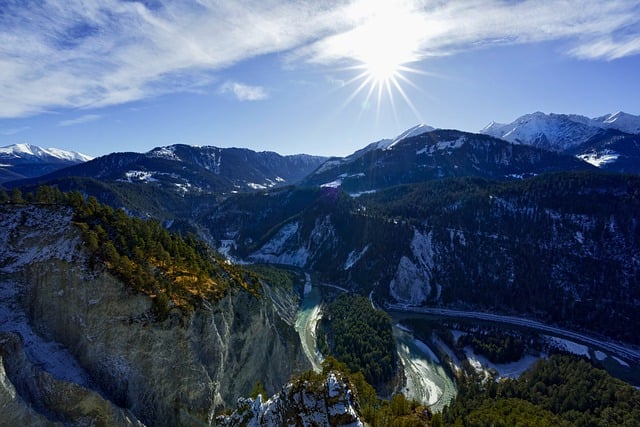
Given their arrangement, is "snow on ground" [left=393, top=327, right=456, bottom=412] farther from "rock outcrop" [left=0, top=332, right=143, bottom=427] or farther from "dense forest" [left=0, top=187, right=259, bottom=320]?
"rock outcrop" [left=0, top=332, right=143, bottom=427]

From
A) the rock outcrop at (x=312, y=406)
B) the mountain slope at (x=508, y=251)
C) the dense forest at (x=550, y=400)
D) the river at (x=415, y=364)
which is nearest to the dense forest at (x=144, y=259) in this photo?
the rock outcrop at (x=312, y=406)

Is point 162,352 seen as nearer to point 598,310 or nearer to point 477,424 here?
point 477,424

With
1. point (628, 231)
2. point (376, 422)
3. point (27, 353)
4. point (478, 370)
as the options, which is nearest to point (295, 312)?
point (478, 370)

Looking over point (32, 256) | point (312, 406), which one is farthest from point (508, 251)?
point (32, 256)

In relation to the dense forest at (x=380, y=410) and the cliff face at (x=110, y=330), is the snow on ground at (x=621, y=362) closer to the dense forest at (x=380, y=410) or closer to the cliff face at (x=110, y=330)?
the dense forest at (x=380, y=410)

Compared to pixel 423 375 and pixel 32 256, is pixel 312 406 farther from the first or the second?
pixel 423 375

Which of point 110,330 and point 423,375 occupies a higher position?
point 110,330

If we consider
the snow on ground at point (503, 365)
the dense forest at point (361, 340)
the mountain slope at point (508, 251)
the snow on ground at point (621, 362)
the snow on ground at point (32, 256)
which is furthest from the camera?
the mountain slope at point (508, 251)
